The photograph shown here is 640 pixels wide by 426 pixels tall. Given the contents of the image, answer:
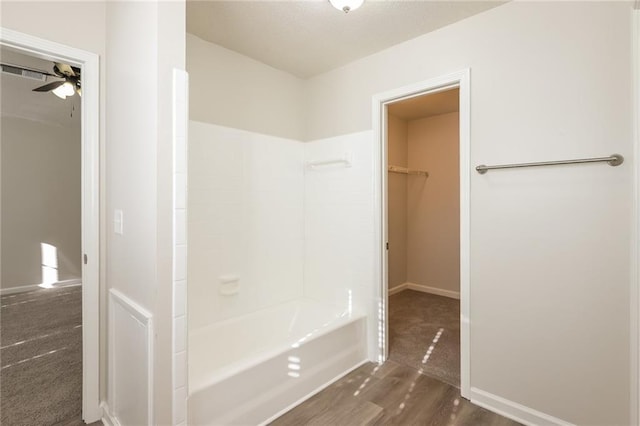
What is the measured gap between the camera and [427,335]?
10.1 feet

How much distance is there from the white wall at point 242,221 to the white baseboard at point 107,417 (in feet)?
2.20

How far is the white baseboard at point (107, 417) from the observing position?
1747mm

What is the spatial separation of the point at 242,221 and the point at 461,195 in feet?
5.45

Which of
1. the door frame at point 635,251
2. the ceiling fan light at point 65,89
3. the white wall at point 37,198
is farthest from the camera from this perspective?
the white wall at point 37,198

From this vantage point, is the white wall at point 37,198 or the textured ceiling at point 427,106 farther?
the white wall at point 37,198

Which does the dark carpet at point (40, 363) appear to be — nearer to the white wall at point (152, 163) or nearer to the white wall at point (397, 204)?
the white wall at point (152, 163)

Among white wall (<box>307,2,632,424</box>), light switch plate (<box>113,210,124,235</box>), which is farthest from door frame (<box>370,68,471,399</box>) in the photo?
light switch plate (<box>113,210,124,235</box>)

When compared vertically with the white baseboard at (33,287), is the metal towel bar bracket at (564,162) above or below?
above

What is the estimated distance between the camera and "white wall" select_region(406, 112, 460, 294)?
4406 millimetres

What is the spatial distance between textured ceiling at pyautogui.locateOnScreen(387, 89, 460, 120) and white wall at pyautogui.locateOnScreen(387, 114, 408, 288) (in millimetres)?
186

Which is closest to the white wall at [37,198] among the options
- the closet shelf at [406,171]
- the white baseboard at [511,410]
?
the closet shelf at [406,171]

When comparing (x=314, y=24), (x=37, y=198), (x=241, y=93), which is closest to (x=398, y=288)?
(x=241, y=93)

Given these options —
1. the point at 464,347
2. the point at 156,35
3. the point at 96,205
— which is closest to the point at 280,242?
the point at 96,205

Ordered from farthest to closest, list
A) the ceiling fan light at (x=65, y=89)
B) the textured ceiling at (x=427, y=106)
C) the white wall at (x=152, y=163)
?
the textured ceiling at (x=427, y=106)
the ceiling fan light at (x=65, y=89)
the white wall at (x=152, y=163)
